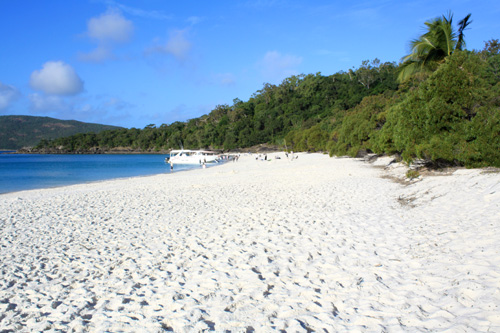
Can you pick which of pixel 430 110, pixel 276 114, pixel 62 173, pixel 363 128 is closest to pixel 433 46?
pixel 430 110

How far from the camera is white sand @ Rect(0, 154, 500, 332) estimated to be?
3.45 m

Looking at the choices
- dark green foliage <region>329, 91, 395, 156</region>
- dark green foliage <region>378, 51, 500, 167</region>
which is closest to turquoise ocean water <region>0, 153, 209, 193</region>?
dark green foliage <region>329, 91, 395, 156</region>

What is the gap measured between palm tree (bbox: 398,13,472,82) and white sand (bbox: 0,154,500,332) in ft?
29.2

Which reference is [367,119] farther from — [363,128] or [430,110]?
[430,110]

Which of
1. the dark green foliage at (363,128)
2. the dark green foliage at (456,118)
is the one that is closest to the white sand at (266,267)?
the dark green foliage at (456,118)

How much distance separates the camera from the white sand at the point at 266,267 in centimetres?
345

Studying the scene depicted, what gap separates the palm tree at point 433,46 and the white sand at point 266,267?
29.2ft

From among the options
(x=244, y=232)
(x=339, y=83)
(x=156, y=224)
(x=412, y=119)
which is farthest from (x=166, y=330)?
(x=339, y=83)

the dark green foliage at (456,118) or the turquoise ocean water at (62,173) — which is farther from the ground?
the dark green foliage at (456,118)

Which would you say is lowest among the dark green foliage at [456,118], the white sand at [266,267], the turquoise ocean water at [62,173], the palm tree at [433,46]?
the turquoise ocean water at [62,173]

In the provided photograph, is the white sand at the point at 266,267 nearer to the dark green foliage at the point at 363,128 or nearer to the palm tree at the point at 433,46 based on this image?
the palm tree at the point at 433,46

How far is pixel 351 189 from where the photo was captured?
12.5 meters

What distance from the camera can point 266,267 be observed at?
4965 mm

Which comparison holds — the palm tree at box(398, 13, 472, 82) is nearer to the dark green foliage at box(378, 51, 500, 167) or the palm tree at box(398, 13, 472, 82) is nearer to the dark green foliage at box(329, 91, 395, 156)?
the dark green foliage at box(378, 51, 500, 167)
